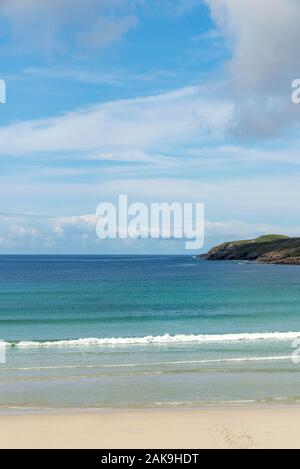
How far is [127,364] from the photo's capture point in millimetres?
27016

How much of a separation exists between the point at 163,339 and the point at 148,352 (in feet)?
14.1

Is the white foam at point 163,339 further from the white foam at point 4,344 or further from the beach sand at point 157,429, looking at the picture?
the beach sand at point 157,429

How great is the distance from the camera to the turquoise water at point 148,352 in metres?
20.9

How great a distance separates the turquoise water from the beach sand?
5.54ft

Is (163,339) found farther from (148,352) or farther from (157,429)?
(157,429)

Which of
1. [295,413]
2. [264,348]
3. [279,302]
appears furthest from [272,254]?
[295,413]

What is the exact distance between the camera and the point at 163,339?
3494 centimetres

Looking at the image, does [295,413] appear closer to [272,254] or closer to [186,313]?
[186,313]

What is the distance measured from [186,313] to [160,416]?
34.0 meters

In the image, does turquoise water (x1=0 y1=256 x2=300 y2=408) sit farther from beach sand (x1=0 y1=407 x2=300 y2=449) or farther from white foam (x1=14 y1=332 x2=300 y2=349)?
beach sand (x1=0 y1=407 x2=300 y2=449)

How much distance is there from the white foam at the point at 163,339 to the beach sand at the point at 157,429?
16.0 m

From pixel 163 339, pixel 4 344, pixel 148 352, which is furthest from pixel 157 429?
pixel 4 344

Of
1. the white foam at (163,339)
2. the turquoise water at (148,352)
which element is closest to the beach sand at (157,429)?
the turquoise water at (148,352)

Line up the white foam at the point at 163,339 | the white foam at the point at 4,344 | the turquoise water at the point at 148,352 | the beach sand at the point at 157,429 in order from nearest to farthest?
the beach sand at the point at 157,429 < the turquoise water at the point at 148,352 < the white foam at the point at 4,344 < the white foam at the point at 163,339
